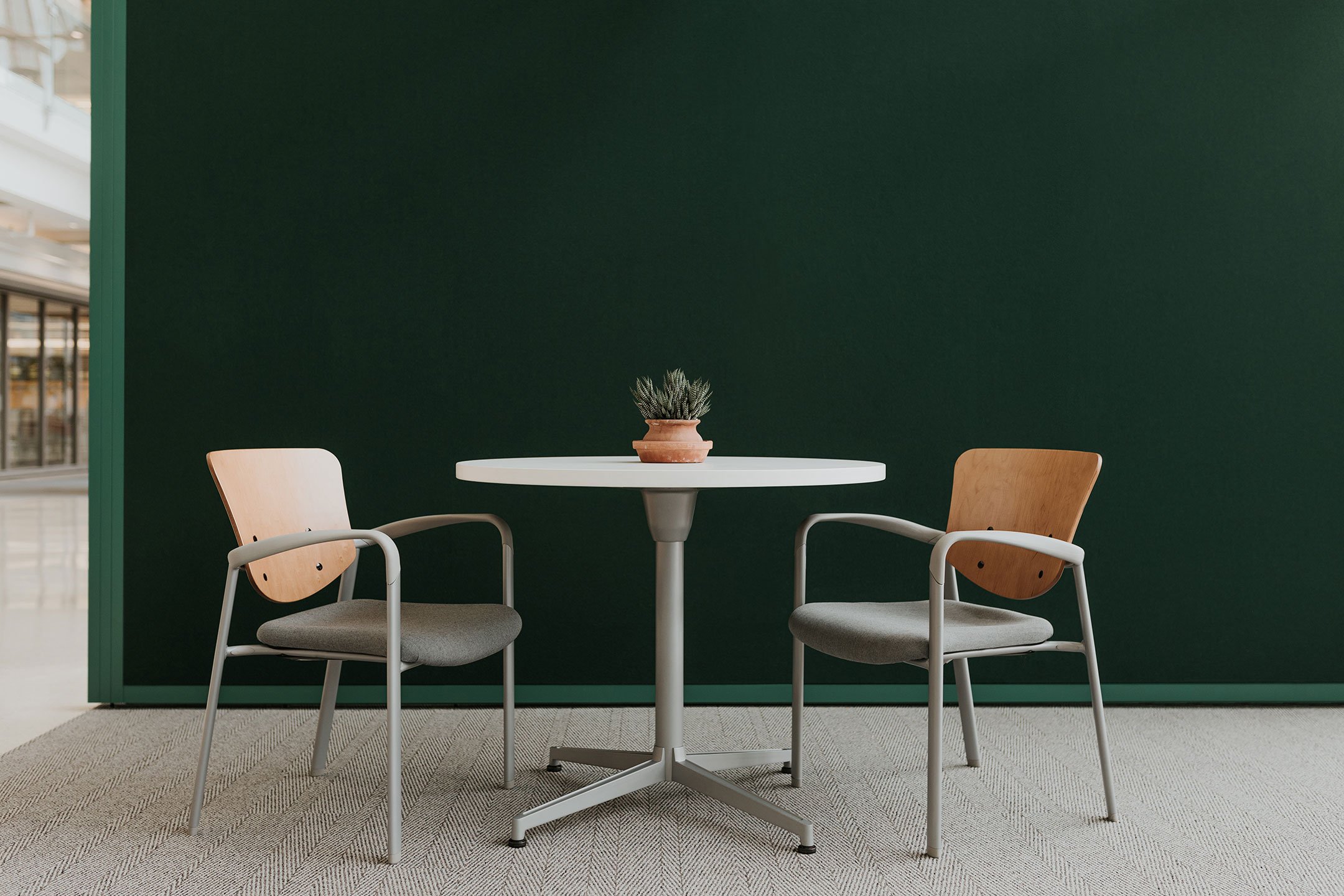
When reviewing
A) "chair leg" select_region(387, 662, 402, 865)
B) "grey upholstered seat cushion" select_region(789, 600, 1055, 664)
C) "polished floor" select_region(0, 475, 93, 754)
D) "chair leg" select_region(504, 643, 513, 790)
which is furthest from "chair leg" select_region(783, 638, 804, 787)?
"polished floor" select_region(0, 475, 93, 754)

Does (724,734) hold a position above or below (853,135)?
below

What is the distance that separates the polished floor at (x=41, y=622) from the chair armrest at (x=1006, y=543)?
249 centimetres

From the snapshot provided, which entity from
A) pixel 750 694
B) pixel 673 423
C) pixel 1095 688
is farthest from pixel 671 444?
pixel 750 694

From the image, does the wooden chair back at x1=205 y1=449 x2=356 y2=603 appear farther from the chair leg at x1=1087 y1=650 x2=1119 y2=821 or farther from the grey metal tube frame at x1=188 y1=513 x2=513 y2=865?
the chair leg at x1=1087 y1=650 x2=1119 y2=821

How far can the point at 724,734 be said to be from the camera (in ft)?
9.01

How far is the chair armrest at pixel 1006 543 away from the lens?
1801 mm

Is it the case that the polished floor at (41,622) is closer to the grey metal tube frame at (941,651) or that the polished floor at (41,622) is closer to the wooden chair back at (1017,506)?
the grey metal tube frame at (941,651)

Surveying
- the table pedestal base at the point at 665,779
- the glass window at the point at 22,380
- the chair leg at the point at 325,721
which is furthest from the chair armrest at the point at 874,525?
the glass window at the point at 22,380

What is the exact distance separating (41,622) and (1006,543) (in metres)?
4.23

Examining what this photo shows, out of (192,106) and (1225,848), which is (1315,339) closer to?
(1225,848)

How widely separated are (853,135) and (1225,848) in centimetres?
222

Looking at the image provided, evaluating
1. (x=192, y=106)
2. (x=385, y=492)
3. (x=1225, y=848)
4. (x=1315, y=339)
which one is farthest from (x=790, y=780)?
(x=192, y=106)

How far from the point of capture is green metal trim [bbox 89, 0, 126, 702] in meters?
2.94

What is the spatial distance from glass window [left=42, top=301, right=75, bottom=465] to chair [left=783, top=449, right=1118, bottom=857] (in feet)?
46.8
